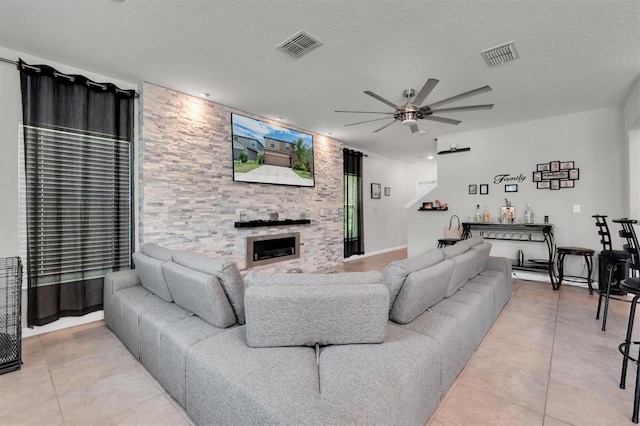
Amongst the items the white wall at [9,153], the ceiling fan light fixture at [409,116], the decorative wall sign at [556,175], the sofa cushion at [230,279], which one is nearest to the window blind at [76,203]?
the white wall at [9,153]

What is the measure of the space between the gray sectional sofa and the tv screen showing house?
2.51 metres

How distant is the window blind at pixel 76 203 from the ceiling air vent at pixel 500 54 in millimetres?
4195

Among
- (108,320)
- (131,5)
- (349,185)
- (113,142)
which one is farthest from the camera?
(349,185)

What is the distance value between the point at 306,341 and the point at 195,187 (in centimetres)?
313

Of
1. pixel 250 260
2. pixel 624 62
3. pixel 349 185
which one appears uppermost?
pixel 624 62

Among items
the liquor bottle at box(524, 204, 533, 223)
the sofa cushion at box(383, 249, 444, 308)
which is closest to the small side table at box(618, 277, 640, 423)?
the sofa cushion at box(383, 249, 444, 308)

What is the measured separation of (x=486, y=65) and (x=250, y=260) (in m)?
4.07

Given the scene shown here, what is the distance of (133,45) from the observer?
2828 mm

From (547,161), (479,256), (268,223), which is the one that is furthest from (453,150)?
(268,223)

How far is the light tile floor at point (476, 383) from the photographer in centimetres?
176

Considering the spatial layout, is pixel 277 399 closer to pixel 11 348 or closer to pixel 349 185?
pixel 11 348

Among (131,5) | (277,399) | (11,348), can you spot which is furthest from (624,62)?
(11,348)

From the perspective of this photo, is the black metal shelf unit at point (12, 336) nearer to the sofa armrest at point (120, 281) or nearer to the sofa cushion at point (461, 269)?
the sofa armrest at point (120, 281)

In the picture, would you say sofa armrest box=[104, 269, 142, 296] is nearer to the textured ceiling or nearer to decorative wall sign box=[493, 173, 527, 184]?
the textured ceiling
